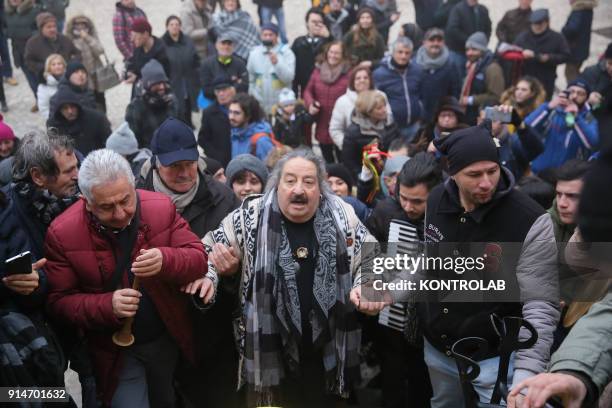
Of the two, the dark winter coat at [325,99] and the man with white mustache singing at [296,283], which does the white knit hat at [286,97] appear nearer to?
the dark winter coat at [325,99]

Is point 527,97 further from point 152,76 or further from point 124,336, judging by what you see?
point 124,336

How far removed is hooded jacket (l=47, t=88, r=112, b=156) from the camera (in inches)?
280

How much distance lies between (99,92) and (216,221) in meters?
6.21

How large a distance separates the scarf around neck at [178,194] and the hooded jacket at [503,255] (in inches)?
57.3

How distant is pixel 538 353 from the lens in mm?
3016

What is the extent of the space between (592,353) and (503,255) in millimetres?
1347

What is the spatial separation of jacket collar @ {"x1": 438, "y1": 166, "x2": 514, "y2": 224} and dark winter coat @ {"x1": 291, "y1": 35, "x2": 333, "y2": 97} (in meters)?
6.27

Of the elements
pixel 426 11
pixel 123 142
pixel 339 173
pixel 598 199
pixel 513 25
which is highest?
pixel 598 199

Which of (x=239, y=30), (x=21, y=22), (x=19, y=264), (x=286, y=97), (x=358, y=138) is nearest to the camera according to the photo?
(x=19, y=264)

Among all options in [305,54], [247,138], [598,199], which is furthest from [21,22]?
[598,199]

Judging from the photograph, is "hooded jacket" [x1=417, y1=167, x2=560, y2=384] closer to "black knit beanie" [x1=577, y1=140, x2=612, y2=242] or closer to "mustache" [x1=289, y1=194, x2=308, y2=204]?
"mustache" [x1=289, y1=194, x2=308, y2=204]

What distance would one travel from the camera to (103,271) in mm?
3480

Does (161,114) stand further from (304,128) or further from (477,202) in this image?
(477,202)

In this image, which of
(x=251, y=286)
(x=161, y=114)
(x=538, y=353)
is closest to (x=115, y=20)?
(x=161, y=114)
